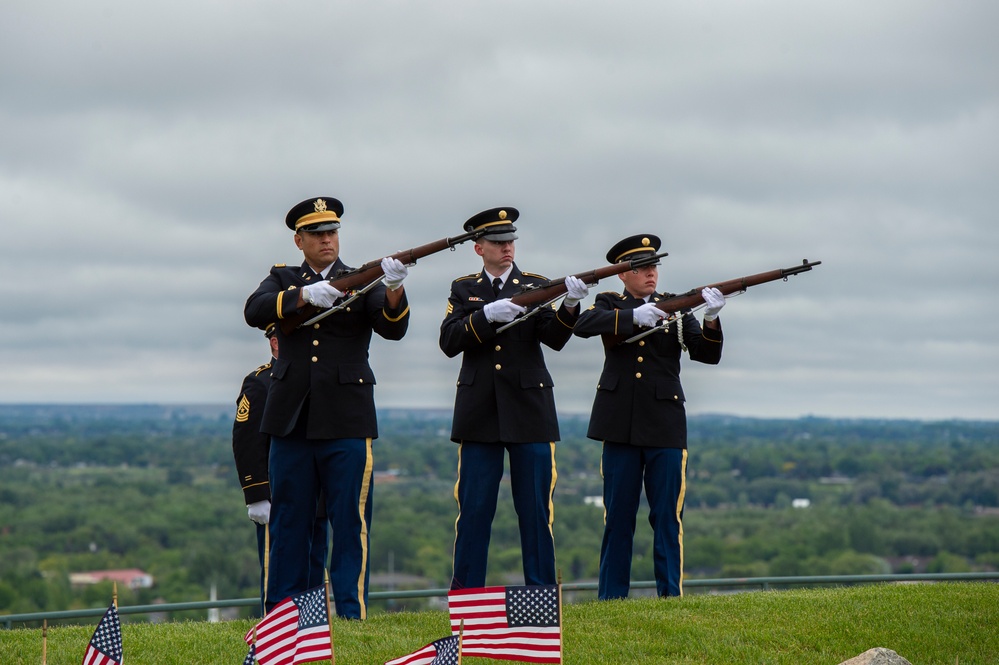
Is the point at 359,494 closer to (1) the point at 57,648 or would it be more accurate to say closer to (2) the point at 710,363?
(1) the point at 57,648

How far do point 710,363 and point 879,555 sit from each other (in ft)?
278

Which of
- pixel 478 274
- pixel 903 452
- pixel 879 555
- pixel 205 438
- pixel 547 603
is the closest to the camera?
pixel 547 603

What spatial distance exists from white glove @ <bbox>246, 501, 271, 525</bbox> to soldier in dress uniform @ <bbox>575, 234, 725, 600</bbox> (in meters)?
2.53

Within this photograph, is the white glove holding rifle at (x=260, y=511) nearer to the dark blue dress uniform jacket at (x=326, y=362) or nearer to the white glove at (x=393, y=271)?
the dark blue dress uniform jacket at (x=326, y=362)

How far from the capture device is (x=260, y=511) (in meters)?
11.1

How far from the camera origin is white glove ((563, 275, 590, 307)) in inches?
413

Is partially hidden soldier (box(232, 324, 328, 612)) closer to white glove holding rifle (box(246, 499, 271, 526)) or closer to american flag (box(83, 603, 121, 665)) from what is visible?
white glove holding rifle (box(246, 499, 271, 526))

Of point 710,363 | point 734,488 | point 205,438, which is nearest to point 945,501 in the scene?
point 734,488

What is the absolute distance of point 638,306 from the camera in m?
11.4

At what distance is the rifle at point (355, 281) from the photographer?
9945 millimetres

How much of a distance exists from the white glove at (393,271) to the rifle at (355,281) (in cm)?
7

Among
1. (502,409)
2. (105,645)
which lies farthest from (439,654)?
(502,409)

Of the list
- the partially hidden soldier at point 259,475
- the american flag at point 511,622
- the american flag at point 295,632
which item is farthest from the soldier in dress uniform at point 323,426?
the american flag at point 511,622

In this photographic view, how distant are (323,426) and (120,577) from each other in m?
83.9
